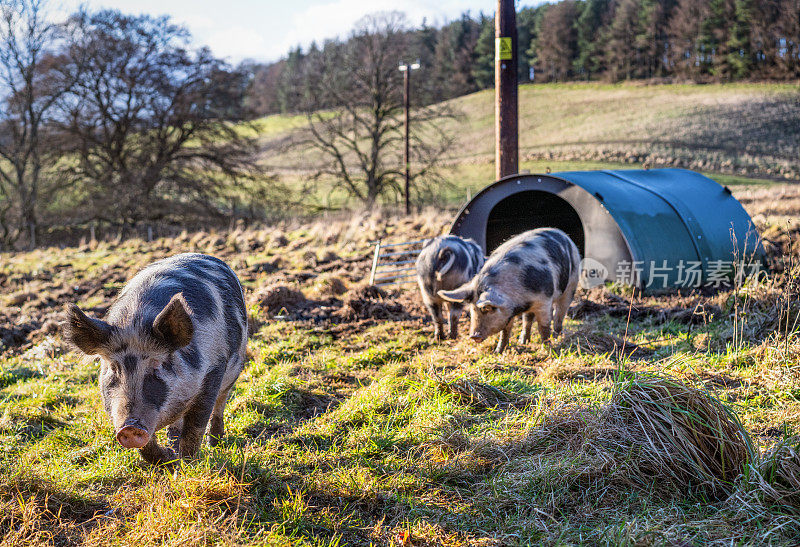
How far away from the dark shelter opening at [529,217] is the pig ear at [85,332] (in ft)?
25.9

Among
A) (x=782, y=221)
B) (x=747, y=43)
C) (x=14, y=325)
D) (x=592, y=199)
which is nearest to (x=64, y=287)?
(x=14, y=325)

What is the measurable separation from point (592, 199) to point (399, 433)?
5727 millimetres

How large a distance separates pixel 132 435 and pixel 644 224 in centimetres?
759

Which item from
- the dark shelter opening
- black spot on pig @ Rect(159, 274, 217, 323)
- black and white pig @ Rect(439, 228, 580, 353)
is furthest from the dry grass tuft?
the dark shelter opening

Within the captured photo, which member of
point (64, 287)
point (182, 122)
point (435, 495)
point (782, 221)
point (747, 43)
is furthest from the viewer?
point (747, 43)

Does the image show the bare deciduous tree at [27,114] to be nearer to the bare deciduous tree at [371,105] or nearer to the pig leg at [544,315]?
the bare deciduous tree at [371,105]

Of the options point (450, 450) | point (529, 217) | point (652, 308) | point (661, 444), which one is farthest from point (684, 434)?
point (529, 217)

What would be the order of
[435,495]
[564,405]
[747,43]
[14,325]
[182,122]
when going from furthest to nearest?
[747,43]
[182,122]
[14,325]
[564,405]
[435,495]

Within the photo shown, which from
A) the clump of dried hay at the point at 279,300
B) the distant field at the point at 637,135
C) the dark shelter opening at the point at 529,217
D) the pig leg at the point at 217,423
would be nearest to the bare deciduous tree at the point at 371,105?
the distant field at the point at 637,135

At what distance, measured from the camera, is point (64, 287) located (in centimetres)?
1152

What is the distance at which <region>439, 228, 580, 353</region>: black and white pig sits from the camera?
602 centimetres

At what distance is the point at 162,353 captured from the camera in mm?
3184

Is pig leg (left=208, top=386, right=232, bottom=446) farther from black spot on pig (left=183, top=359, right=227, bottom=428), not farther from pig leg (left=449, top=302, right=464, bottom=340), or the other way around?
pig leg (left=449, top=302, right=464, bottom=340)

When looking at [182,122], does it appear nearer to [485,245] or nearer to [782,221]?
[485,245]
